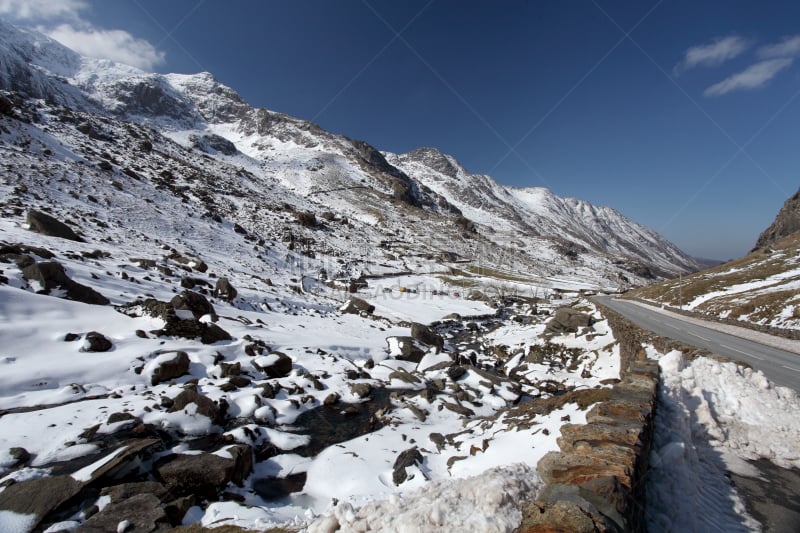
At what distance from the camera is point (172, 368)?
37.7 ft

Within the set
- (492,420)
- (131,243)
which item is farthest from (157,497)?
(131,243)

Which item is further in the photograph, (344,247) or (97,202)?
(344,247)

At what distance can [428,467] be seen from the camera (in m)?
8.28

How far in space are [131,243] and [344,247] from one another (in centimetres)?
4479

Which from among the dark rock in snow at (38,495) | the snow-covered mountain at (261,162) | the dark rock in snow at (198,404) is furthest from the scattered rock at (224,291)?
the snow-covered mountain at (261,162)

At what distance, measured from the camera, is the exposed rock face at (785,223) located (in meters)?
95.9

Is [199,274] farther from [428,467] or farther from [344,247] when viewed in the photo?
[344,247]

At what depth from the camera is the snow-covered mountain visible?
248ft

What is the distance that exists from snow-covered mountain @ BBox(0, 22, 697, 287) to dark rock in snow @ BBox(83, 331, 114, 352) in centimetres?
3983

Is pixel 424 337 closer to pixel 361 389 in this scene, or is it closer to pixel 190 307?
pixel 361 389

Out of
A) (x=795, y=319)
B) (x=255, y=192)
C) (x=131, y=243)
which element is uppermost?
(x=255, y=192)

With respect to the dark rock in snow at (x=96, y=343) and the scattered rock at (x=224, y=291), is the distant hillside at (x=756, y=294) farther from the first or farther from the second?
the scattered rock at (x=224, y=291)

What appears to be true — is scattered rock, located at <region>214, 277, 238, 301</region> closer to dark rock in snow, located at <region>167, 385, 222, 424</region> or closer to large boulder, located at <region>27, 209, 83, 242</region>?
large boulder, located at <region>27, 209, 83, 242</region>

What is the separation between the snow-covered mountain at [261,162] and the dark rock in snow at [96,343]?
131ft
